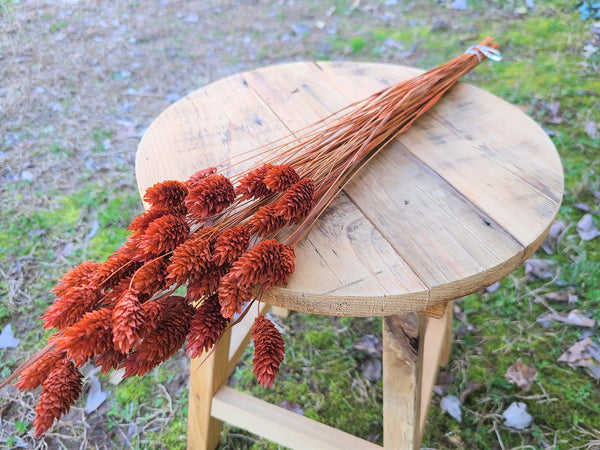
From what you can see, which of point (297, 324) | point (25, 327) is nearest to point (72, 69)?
point (25, 327)

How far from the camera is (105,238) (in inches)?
80.9

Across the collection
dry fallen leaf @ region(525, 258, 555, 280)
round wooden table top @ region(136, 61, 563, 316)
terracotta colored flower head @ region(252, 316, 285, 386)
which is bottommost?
dry fallen leaf @ region(525, 258, 555, 280)

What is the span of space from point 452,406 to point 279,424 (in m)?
0.68

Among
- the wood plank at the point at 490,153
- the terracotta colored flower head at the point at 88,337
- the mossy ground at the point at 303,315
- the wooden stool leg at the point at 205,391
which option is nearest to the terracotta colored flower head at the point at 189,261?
the terracotta colored flower head at the point at 88,337

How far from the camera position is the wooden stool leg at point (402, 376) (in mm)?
984

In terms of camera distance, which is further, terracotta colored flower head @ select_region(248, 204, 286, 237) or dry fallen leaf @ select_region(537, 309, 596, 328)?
dry fallen leaf @ select_region(537, 309, 596, 328)

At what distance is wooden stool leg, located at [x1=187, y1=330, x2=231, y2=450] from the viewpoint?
1.18 metres

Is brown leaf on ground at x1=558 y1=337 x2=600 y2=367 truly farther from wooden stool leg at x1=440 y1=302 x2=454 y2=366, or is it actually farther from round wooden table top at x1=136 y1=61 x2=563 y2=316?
round wooden table top at x1=136 y1=61 x2=563 y2=316

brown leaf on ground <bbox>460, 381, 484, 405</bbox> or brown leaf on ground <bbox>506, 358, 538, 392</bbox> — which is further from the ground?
brown leaf on ground <bbox>506, 358, 538, 392</bbox>

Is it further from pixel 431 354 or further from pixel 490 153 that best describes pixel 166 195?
pixel 431 354

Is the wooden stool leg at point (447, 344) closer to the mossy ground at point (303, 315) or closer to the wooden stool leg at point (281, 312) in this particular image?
the mossy ground at point (303, 315)

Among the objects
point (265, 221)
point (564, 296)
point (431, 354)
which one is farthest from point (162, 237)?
point (564, 296)

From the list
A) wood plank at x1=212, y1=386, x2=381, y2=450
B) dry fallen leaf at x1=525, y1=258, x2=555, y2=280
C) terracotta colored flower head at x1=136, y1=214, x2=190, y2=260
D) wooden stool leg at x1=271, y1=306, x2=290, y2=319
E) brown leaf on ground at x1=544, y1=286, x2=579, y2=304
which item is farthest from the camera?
dry fallen leaf at x1=525, y1=258, x2=555, y2=280

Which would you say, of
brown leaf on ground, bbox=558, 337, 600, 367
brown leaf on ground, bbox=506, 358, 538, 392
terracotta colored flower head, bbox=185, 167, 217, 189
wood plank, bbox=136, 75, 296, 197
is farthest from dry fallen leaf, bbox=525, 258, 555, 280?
terracotta colored flower head, bbox=185, 167, 217, 189
